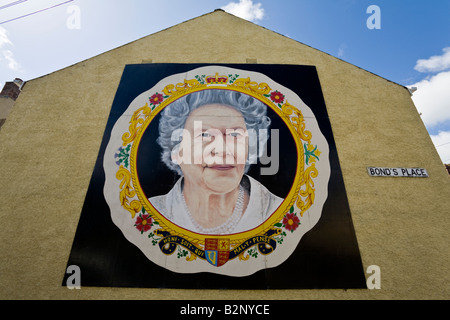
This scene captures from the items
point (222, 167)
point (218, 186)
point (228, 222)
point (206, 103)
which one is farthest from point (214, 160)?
point (206, 103)

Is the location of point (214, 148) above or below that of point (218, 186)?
above

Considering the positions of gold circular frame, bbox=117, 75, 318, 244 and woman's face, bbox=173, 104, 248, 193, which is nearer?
gold circular frame, bbox=117, 75, 318, 244

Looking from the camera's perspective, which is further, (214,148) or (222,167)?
(214,148)

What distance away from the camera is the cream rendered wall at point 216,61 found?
18.0ft

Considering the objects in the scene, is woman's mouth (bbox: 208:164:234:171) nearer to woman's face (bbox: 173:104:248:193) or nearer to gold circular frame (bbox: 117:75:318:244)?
woman's face (bbox: 173:104:248:193)

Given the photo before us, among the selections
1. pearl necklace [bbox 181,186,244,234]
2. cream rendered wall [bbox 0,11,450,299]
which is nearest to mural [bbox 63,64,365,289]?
pearl necklace [bbox 181,186,244,234]

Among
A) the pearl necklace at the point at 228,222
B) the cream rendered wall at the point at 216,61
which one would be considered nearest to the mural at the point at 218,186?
the pearl necklace at the point at 228,222

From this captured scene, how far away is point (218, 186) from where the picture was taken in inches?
254

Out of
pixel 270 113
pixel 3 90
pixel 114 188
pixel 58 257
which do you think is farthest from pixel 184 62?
pixel 3 90

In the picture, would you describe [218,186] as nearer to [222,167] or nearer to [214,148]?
[222,167]

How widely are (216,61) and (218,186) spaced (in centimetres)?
455

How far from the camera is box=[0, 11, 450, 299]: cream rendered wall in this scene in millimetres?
5480

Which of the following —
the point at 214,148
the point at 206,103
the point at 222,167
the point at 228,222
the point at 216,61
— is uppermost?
the point at 216,61

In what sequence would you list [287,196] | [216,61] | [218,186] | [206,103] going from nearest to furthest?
[287,196] → [218,186] → [206,103] → [216,61]
